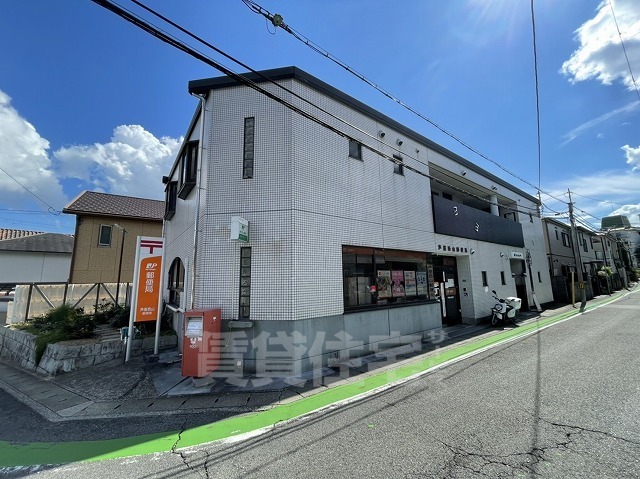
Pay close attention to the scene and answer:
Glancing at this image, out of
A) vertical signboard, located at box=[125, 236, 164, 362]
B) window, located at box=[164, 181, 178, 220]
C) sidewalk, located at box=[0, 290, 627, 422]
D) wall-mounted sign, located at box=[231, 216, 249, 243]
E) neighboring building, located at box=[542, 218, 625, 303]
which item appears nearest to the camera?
sidewalk, located at box=[0, 290, 627, 422]

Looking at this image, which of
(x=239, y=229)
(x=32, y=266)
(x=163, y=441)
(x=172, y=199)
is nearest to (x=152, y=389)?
(x=163, y=441)

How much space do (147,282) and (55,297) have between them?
767cm

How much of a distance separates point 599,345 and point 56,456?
11.3 meters

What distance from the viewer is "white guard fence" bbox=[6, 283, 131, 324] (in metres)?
11.1

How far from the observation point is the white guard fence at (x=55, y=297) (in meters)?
11.1

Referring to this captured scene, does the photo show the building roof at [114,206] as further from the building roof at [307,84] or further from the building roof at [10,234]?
the building roof at [10,234]

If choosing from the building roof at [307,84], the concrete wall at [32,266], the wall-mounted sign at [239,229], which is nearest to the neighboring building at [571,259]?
the building roof at [307,84]

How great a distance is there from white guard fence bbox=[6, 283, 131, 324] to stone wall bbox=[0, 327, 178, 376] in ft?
9.30

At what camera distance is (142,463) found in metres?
3.28

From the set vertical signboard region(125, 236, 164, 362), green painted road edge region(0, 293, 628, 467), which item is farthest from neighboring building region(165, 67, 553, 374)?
green painted road edge region(0, 293, 628, 467)

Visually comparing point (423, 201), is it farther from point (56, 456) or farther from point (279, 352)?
point (56, 456)

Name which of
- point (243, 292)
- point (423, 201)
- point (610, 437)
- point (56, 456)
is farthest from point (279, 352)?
point (423, 201)

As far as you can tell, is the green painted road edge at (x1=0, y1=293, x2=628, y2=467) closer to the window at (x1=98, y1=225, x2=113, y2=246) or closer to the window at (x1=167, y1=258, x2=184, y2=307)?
the window at (x1=167, y1=258, x2=184, y2=307)

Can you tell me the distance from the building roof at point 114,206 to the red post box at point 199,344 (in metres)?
16.4
